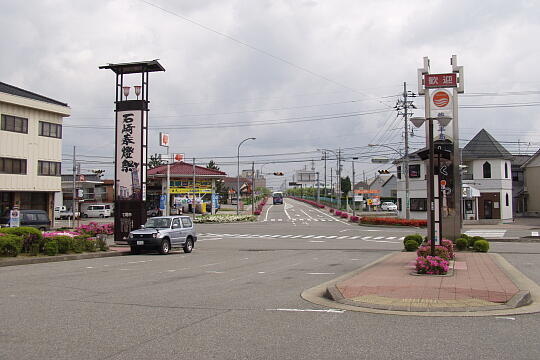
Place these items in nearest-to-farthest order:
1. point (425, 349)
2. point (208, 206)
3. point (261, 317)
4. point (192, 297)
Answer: point (425, 349)
point (261, 317)
point (192, 297)
point (208, 206)

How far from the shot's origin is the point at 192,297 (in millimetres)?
10734

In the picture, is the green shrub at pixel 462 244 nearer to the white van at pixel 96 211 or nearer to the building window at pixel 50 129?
the building window at pixel 50 129

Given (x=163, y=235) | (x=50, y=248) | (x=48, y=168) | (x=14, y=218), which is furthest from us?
(x=48, y=168)

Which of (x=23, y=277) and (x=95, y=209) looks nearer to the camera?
(x=23, y=277)

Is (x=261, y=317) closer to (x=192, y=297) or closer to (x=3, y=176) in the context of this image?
(x=192, y=297)

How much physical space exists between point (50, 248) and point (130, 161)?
8.54 meters

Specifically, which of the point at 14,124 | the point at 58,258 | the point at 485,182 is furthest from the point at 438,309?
the point at 485,182

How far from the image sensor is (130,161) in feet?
88.3

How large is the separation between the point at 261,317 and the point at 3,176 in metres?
35.6

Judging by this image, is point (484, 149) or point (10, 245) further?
point (484, 149)

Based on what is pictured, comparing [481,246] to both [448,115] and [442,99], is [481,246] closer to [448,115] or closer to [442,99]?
[448,115]

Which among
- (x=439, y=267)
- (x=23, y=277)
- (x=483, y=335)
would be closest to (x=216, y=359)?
(x=483, y=335)

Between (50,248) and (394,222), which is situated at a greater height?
(50,248)

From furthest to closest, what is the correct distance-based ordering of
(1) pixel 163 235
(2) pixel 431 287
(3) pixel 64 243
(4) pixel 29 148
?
(4) pixel 29 148 < (1) pixel 163 235 < (3) pixel 64 243 < (2) pixel 431 287
